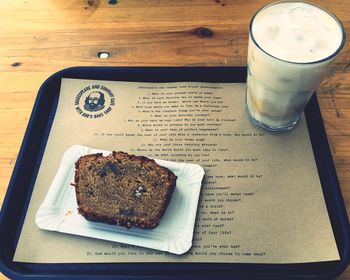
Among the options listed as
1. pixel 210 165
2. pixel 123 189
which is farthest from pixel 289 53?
pixel 123 189

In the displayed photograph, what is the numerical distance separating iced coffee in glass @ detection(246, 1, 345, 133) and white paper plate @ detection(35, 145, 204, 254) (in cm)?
22

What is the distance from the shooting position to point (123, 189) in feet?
2.53

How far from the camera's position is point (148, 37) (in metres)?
1.07

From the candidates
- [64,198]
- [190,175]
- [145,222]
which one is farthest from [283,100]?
[64,198]

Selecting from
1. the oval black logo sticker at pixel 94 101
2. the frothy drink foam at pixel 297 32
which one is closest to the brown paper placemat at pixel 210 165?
the oval black logo sticker at pixel 94 101

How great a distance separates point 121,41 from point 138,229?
0.55 m

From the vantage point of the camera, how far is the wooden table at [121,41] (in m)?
0.95

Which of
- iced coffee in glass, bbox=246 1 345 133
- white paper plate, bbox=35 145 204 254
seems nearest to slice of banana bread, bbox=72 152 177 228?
white paper plate, bbox=35 145 204 254

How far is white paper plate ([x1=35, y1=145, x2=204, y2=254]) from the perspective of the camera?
0.73 m

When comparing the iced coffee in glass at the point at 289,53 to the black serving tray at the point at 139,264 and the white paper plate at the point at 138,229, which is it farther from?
the white paper plate at the point at 138,229

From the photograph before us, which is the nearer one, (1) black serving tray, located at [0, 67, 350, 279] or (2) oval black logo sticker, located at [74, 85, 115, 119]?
(1) black serving tray, located at [0, 67, 350, 279]

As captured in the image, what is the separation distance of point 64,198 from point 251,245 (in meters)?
0.37

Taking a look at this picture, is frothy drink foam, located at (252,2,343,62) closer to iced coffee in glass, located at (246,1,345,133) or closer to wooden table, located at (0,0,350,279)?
iced coffee in glass, located at (246,1,345,133)

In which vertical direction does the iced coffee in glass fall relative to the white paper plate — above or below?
above
